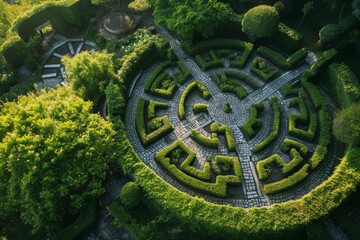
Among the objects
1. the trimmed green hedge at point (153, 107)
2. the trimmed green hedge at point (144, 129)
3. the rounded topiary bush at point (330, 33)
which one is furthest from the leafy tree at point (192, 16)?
the rounded topiary bush at point (330, 33)

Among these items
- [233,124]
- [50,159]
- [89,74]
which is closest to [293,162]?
[233,124]

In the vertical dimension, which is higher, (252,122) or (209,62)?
(209,62)

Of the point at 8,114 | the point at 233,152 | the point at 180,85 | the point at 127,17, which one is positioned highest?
the point at 127,17

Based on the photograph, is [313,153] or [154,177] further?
[313,153]

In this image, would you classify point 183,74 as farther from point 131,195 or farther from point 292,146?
point 131,195

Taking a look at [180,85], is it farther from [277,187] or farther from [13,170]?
[13,170]

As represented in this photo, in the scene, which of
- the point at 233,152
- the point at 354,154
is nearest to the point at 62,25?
the point at 233,152

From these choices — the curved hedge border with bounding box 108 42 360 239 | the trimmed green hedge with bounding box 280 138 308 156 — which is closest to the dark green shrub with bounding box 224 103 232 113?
the trimmed green hedge with bounding box 280 138 308 156
